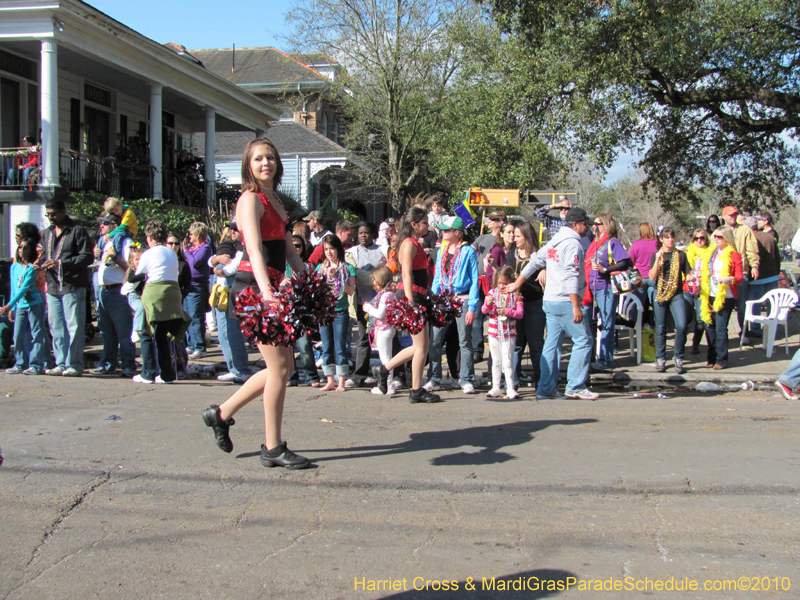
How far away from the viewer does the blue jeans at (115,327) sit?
833cm

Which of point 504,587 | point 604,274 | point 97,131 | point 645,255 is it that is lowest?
point 504,587

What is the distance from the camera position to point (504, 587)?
3.23 metres

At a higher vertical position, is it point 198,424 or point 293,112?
point 293,112

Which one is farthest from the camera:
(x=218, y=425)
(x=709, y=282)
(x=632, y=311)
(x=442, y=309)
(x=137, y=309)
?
(x=632, y=311)

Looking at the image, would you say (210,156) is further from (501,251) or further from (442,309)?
(442,309)

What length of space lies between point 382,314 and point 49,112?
34.4 ft

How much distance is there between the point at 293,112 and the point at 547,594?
3013cm

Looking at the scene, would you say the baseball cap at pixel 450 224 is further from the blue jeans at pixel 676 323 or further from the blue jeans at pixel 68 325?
the blue jeans at pixel 68 325

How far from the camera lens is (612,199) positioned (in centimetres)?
6800

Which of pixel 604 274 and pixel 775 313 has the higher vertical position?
pixel 604 274

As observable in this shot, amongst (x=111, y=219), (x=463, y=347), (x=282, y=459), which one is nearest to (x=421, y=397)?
(x=463, y=347)

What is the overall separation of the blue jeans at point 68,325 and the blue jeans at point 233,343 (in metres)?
1.66

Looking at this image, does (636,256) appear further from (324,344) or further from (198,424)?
(198,424)

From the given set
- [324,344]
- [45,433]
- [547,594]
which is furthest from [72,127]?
[547,594]
